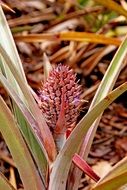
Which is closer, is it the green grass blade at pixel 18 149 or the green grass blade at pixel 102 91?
the green grass blade at pixel 18 149

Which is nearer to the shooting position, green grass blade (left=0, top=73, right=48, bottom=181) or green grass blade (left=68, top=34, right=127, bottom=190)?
green grass blade (left=0, top=73, right=48, bottom=181)

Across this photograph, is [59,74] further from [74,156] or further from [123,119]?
[123,119]

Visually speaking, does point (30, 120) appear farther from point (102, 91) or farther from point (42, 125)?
point (102, 91)

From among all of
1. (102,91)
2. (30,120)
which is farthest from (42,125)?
(102,91)

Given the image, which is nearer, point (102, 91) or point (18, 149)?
point (18, 149)
